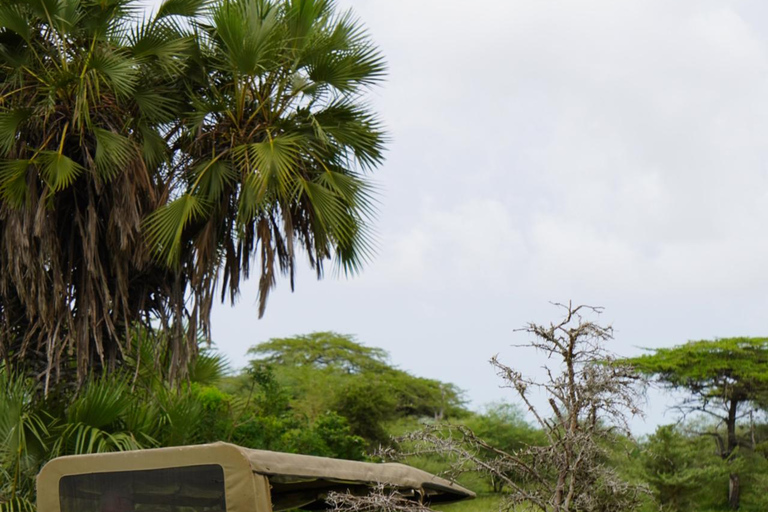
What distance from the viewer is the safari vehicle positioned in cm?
520

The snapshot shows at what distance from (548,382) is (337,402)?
19923 mm

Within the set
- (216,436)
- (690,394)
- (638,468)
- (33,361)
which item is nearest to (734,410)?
(690,394)

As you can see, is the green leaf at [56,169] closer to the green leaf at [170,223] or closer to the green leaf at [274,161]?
the green leaf at [170,223]

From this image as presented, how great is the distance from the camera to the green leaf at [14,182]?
1061 cm

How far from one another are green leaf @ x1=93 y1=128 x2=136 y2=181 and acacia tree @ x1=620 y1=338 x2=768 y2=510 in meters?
18.9

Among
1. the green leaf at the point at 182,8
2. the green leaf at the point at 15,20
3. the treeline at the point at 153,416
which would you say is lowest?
the treeline at the point at 153,416

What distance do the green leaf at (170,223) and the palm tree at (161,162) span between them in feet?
0.09

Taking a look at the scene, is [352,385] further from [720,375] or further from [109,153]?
[109,153]

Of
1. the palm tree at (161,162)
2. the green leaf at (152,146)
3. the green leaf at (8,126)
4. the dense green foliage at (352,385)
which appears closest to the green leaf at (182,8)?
the palm tree at (161,162)

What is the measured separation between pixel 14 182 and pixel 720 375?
22379 millimetres

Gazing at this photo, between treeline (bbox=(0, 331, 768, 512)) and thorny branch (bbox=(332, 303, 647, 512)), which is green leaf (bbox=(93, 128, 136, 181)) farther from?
thorny branch (bbox=(332, 303, 647, 512))

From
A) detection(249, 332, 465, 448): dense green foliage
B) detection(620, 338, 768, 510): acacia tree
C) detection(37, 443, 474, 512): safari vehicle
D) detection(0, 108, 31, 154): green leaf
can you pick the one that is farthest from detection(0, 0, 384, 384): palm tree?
detection(620, 338, 768, 510): acacia tree

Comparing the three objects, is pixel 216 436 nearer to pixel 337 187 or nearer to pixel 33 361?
pixel 33 361

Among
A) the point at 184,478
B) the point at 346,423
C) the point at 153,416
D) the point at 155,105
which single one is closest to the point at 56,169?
the point at 155,105
